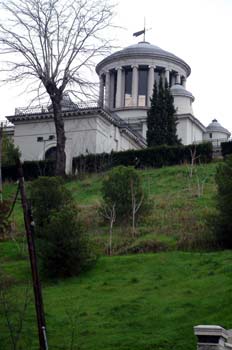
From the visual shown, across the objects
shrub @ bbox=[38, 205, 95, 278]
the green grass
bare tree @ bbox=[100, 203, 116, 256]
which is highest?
bare tree @ bbox=[100, 203, 116, 256]

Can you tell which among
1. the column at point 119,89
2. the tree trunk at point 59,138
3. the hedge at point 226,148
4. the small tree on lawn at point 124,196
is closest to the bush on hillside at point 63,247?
the small tree on lawn at point 124,196

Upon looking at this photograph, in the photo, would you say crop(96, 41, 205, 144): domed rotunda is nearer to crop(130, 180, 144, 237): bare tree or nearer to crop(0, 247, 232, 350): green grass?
crop(130, 180, 144, 237): bare tree

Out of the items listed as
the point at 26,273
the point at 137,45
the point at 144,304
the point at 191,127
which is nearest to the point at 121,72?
the point at 137,45

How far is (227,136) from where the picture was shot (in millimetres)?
64125

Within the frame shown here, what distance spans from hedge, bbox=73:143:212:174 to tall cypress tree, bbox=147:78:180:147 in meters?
3.96

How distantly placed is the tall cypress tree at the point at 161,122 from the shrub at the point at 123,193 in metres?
18.4

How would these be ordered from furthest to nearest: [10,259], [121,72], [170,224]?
[121,72]
[170,224]
[10,259]

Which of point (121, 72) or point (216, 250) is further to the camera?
point (121, 72)

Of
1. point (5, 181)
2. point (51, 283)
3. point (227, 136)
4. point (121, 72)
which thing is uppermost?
point (121, 72)

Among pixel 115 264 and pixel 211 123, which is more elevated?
pixel 211 123

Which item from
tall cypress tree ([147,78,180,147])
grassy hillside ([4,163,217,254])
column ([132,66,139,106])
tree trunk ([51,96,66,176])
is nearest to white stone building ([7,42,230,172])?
column ([132,66,139,106])

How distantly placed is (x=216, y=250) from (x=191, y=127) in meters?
37.4

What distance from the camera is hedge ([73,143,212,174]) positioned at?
40906 millimetres

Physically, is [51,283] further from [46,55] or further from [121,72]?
[121,72]
